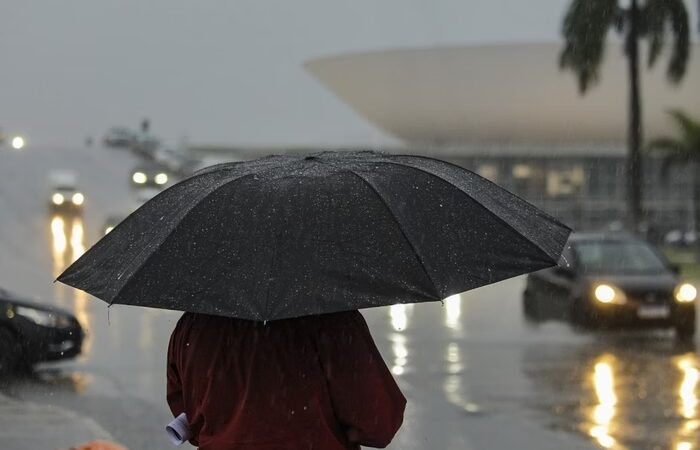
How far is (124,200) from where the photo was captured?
188 ft

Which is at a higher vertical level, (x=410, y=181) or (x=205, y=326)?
(x=410, y=181)

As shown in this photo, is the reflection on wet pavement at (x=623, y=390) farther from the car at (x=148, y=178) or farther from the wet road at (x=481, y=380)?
the car at (x=148, y=178)

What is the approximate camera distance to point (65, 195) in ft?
155

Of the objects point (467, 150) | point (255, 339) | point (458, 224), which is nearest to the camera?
point (255, 339)

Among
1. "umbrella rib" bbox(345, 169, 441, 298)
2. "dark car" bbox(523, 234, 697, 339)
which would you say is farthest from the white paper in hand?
"dark car" bbox(523, 234, 697, 339)

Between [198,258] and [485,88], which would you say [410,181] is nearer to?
[198,258]

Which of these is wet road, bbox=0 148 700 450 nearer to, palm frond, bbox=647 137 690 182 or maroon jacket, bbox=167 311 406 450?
maroon jacket, bbox=167 311 406 450

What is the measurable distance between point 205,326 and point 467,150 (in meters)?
66.7

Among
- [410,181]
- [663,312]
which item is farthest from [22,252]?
[410,181]

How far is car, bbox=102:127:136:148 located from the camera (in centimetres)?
8006

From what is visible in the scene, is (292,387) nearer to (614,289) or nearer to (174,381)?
(174,381)

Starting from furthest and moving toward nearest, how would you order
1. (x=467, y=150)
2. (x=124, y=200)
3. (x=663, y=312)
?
(x=467, y=150) < (x=124, y=200) < (x=663, y=312)

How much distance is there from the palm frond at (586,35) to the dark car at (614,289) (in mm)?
14525

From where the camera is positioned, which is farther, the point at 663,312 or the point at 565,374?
the point at 663,312
